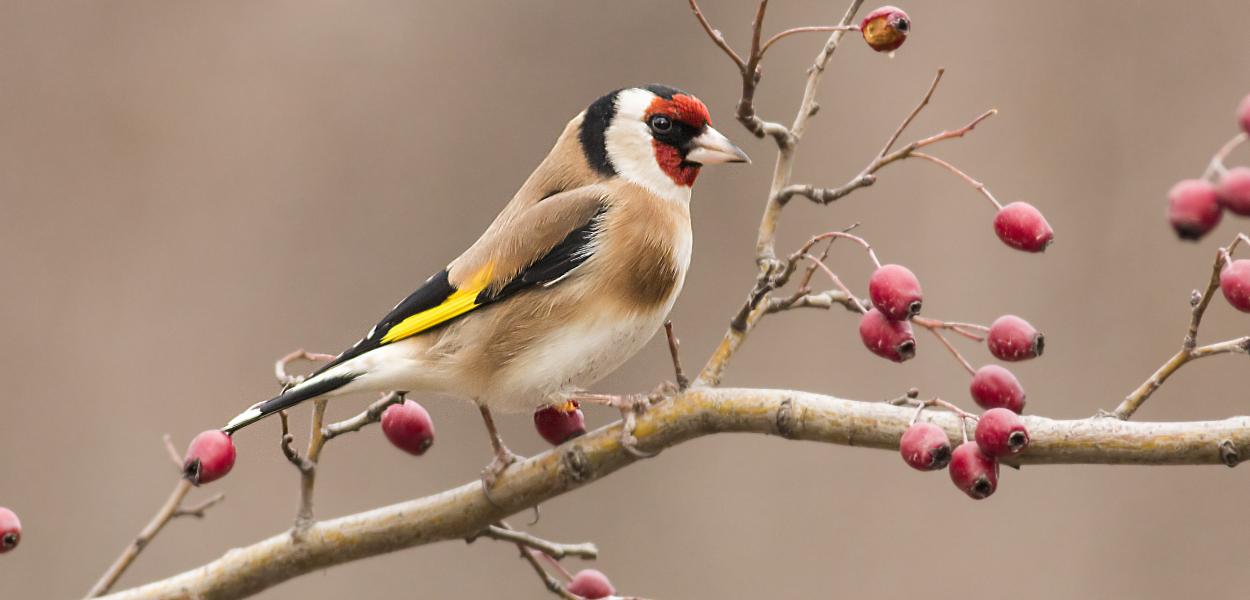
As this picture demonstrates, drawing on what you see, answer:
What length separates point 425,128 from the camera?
5.48 metres

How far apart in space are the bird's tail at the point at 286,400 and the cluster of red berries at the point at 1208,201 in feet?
4.75

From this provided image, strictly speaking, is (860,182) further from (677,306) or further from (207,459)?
(677,306)

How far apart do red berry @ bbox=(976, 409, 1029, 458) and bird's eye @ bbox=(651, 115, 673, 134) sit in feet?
4.21

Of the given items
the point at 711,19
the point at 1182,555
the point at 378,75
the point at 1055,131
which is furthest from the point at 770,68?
the point at 1182,555

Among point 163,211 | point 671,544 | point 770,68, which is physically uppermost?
point 770,68

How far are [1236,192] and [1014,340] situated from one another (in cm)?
89

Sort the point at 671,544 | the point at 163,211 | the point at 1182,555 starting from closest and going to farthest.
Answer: the point at 1182,555
the point at 671,544
the point at 163,211

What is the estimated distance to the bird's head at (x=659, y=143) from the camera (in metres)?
3.08

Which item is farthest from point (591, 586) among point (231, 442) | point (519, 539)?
point (231, 442)

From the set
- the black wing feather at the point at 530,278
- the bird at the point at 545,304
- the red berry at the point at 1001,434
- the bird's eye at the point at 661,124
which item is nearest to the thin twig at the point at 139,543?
the bird at the point at 545,304

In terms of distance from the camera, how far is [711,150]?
3.05 meters

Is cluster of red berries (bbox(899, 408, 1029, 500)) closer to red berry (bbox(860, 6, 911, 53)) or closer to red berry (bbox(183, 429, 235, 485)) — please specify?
red berry (bbox(860, 6, 911, 53))

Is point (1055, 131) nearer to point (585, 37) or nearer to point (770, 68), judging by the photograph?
point (770, 68)

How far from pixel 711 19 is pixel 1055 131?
53.8 inches
